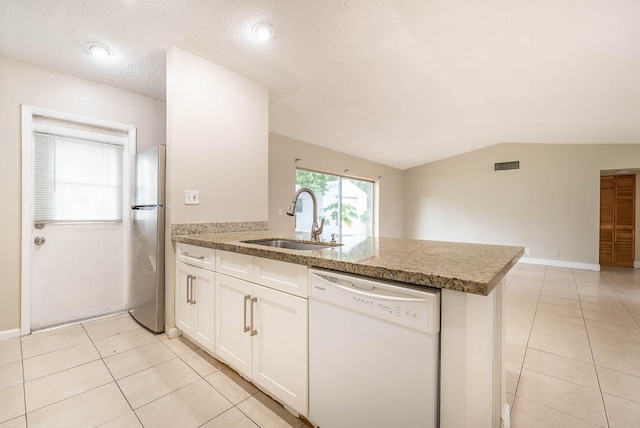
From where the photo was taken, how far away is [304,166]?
473 centimetres

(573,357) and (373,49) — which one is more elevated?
(373,49)

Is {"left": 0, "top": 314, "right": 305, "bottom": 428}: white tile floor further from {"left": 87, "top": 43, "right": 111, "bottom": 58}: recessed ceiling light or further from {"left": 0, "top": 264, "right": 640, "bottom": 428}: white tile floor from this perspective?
{"left": 87, "top": 43, "right": 111, "bottom": 58}: recessed ceiling light

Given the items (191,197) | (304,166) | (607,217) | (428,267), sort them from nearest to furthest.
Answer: (428,267) → (191,197) → (304,166) → (607,217)

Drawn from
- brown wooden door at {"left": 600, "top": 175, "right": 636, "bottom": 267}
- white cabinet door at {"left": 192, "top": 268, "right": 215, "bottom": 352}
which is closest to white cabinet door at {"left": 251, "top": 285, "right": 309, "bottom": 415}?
white cabinet door at {"left": 192, "top": 268, "right": 215, "bottom": 352}

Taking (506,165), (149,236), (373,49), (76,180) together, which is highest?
(373,49)

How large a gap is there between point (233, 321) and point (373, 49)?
2.43 meters

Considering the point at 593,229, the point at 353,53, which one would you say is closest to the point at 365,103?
the point at 353,53

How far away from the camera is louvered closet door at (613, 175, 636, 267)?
211 inches

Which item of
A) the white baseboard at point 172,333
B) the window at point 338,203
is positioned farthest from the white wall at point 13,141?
the window at point 338,203

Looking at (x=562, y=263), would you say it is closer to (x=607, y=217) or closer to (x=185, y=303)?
(x=607, y=217)

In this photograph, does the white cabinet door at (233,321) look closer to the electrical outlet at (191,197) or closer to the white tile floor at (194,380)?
the white tile floor at (194,380)

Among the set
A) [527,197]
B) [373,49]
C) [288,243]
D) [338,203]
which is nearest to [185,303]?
[288,243]

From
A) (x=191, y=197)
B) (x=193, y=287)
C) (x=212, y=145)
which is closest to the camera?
(x=193, y=287)

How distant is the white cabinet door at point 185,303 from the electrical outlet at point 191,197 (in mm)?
513
